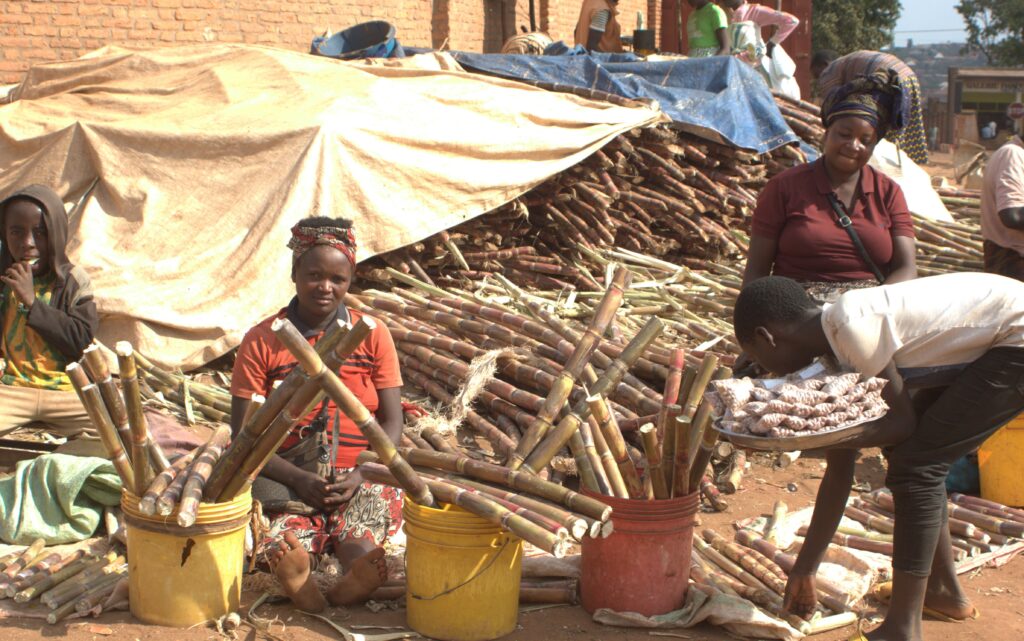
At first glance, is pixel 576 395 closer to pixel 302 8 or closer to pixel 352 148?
pixel 352 148

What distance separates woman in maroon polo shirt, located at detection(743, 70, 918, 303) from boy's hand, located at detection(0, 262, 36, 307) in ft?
9.09

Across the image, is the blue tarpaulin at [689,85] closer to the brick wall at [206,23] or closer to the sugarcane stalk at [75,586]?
the brick wall at [206,23]

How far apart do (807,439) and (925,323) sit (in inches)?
21.1

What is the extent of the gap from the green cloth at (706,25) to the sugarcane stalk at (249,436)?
8183mm

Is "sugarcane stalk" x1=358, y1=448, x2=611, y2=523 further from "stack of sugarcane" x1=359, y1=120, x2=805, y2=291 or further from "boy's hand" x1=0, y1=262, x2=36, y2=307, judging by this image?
"stack of sugarcane" x1=359, y1=120, x2=805, y2=291

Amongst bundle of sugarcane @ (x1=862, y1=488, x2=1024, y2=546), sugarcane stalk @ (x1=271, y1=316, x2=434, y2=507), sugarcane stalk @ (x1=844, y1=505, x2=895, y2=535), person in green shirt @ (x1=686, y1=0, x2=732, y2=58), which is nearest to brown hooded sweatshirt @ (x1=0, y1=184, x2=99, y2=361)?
sugarcane stalk @ (x1=271, y1=316, x2=434, y2=507)

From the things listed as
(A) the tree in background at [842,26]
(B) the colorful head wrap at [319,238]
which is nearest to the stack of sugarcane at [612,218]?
(B) the colorful head wrap at [319,238]

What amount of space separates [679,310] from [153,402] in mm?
2926

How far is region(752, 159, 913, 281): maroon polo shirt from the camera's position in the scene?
404cm

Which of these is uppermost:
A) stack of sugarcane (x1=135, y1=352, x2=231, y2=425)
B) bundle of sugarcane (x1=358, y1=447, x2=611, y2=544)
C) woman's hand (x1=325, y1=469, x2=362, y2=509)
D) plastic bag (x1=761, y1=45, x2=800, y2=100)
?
plastic bag (x1=761, y1=45, x2=800, y2=100)

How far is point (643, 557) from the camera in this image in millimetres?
3275

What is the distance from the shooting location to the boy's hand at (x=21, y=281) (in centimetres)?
432

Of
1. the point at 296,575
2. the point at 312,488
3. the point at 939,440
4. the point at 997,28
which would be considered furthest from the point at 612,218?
the point at 997,28

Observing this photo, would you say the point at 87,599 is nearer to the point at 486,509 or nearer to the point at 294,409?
the point at 294,409
